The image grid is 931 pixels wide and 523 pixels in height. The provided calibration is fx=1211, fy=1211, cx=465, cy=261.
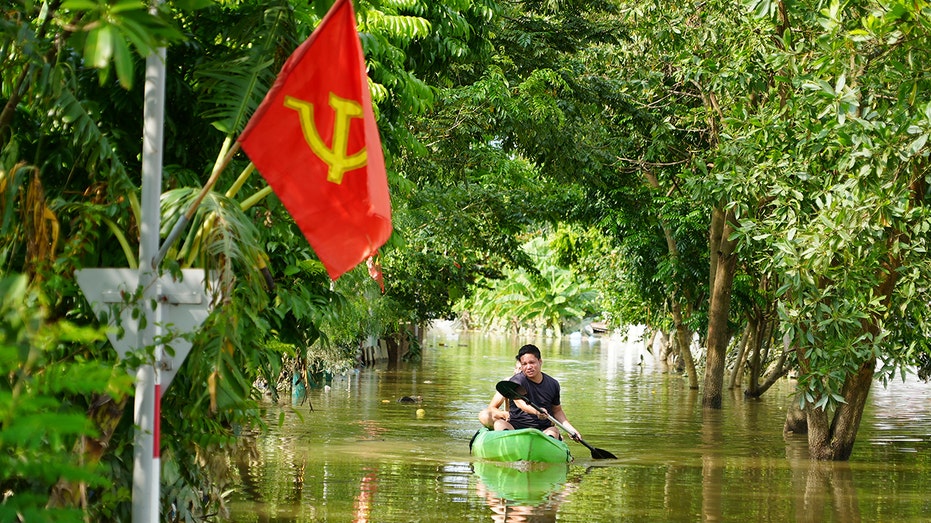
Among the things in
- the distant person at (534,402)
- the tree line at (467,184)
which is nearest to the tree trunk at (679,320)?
the tree line at (467,184)

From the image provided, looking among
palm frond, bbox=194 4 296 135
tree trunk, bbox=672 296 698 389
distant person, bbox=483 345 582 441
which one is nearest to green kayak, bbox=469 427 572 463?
distant person, bbox=483 345 582 441

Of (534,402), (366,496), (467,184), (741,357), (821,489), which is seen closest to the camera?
(366,496)

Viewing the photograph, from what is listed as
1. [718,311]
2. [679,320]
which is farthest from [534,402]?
[679,320]

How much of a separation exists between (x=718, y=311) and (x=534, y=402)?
1061 centimetres

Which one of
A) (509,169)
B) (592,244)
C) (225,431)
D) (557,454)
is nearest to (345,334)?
(509,169)

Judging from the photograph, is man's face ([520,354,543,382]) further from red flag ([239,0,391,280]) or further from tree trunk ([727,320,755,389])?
tree trunk ([727,320,755,389])

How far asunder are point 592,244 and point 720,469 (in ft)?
65.6

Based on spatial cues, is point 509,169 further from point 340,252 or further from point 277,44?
point 340,252

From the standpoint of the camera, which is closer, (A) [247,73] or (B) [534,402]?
(A) [247,73]

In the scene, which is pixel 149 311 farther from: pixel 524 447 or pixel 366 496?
pixel 524 447

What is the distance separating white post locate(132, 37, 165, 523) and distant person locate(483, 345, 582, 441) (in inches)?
392

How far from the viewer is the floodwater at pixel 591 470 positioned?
11.8m

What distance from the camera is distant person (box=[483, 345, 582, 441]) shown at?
15570 mm

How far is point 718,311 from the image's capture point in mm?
25375
